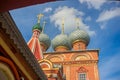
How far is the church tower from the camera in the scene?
1194 inches

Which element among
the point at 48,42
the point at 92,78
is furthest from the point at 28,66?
the point at 48,42

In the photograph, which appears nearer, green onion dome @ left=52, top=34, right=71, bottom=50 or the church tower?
the church tower

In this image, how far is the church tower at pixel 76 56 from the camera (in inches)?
1194

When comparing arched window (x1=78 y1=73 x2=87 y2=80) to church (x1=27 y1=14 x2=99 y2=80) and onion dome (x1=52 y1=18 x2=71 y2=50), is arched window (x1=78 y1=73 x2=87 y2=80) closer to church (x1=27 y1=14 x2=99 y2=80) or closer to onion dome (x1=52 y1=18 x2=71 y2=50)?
church (x1=27 y1=14 x2=99 y2=80)

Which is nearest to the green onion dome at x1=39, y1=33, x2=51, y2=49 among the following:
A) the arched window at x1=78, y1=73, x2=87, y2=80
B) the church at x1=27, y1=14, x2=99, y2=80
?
the church at x1=27, y1=14, x2=99, y2=80

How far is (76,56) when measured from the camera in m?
31.8

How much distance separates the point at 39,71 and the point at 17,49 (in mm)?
→ 2176

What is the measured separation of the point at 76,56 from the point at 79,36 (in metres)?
3.94

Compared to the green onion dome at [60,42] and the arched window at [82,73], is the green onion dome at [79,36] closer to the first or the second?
the green onion dome at [60,42]

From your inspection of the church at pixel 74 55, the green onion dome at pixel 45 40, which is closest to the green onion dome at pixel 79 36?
the church at pixel 74 55

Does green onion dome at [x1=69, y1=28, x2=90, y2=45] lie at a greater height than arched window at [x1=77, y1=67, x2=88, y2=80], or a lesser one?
greater

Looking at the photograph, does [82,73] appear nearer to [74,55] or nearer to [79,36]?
[74,55]

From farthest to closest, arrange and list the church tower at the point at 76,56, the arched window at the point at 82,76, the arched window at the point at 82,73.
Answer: the church tower at the point at 76,56 < the arched window at the point at 82,73 < the arched window at the point at 82,76

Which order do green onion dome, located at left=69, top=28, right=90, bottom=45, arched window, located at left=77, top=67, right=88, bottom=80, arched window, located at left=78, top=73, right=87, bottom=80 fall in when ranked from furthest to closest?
1. green onion dome, located at left=69, top=28, right=90, bottom=45
2. arched window, located at left=77, top=67, right=88, bottom=80
3. arched window, located at left=78, top=73, right=87, bottom=80
